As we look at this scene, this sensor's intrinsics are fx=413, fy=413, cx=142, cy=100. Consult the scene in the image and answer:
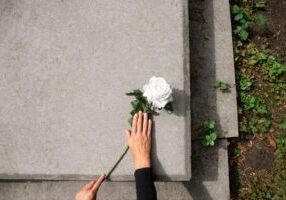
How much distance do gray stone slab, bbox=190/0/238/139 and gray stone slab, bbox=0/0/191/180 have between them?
12.1 inches

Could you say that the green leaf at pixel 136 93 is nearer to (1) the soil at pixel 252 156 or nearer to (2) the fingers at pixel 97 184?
(2) the fingers at pixel 97 184

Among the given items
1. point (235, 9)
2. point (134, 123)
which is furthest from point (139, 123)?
point (235, 9)

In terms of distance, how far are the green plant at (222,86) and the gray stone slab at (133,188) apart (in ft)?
2.00

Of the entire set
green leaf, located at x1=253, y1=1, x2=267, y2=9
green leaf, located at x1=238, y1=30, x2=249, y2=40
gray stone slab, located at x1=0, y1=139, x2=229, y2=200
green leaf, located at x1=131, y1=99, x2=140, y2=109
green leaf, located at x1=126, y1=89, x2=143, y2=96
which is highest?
green leaf, located at x1=253, y1=1, x2=267, y2=9

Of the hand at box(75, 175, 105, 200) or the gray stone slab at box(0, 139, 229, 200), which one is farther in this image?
the gray stone slab at box(0, 139, 229, 200)

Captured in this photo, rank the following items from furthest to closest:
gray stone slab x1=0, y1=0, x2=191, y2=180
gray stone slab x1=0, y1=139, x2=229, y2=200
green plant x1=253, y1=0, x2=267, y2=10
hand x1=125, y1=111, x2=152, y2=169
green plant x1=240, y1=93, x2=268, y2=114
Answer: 1. green plant x1=253, y1=0, x2=267, y2=10
2. green plant x1=240, y1=93, x2=268, y2=114
3. gray stone slab x1=0, y1=139, x2=229, y2=200
4. gray stone slab x1=0, y1=0, x2=191, y2=180
5. hand x1=125, y1=111, x2=152, y2=169

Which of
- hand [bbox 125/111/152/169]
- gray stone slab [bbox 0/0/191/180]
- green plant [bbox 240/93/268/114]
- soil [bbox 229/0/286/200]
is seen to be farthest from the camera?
green plant [bbox 240/93/268/114]

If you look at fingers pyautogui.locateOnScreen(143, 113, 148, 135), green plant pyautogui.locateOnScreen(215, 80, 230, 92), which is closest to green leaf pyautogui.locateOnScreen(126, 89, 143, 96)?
fingers pyautogui.locateOnScreen(143, 113, 148, 135)

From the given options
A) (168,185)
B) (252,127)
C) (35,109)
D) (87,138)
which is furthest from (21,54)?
(252,127)

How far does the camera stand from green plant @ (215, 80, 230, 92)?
331 cm

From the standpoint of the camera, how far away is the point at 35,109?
309cm

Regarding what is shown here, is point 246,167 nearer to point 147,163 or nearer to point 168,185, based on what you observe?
point 168,185

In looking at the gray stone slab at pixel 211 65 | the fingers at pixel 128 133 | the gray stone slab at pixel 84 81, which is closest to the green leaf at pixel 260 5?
the gray stone slab at pixel 211 65

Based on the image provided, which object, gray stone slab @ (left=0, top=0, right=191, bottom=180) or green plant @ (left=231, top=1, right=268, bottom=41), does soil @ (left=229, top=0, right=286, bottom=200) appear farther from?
gray stone slab @ (left=0, top=0, right=191, bottom=180)
